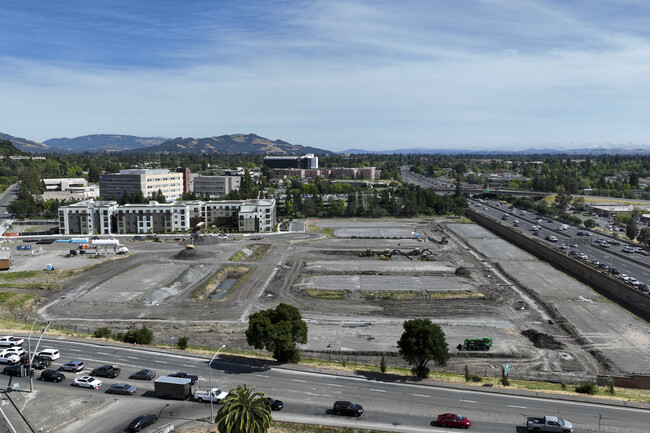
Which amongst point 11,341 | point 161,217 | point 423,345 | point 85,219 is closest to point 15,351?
point 11,341

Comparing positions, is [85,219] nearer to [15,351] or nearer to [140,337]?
[140,337]

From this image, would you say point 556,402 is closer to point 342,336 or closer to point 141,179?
point 342,336

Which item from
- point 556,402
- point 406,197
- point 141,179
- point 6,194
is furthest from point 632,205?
point 6,194

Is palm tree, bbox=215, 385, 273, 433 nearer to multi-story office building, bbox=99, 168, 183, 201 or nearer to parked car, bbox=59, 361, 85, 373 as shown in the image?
parked car, bbox=59, 361, 85, 373

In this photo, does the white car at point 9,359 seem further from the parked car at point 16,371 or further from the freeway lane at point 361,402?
the freeway lane at point 361,402

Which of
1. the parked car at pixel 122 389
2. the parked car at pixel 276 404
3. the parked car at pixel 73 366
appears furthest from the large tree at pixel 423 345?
the parked car at pixel 73 366
